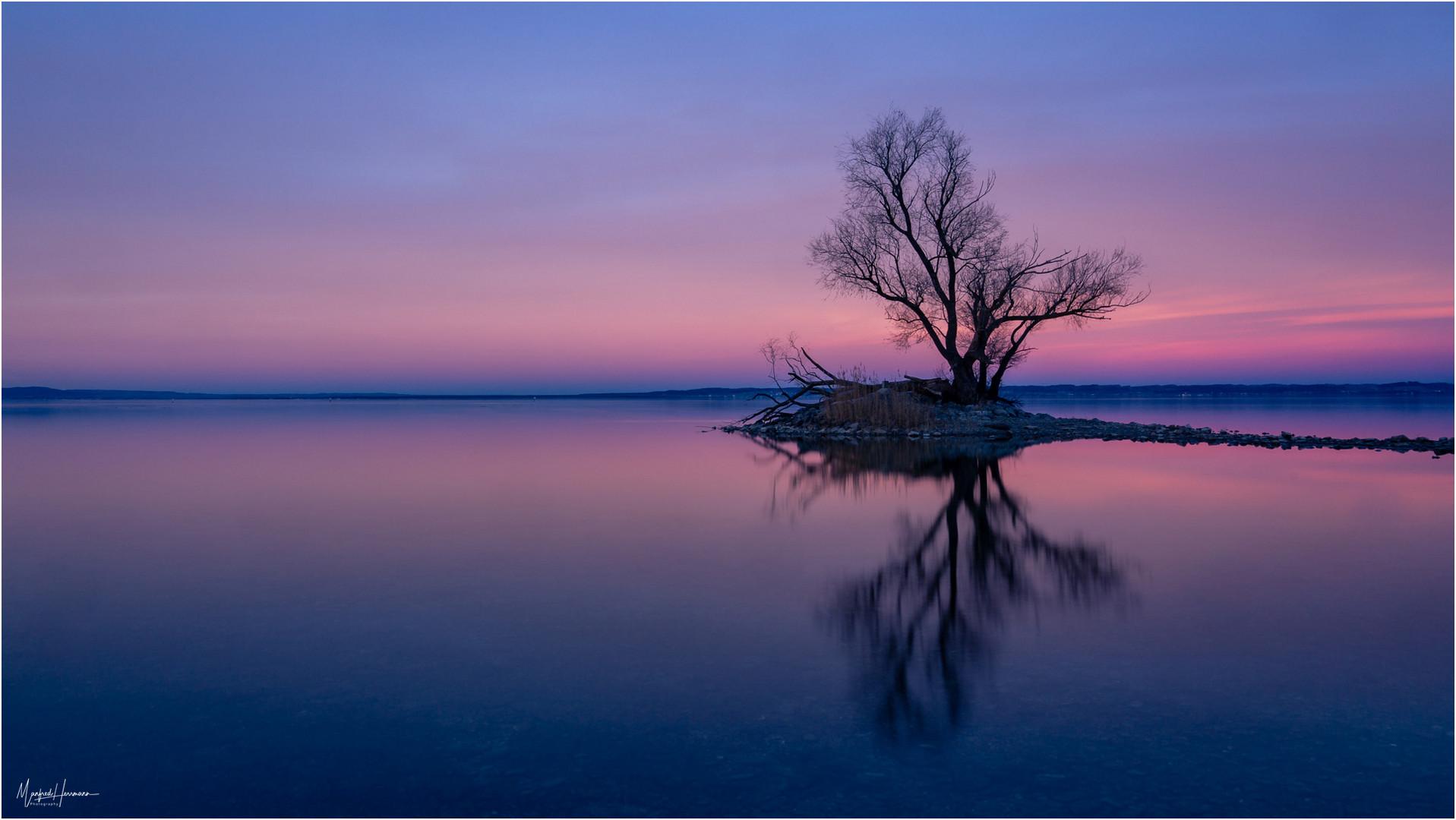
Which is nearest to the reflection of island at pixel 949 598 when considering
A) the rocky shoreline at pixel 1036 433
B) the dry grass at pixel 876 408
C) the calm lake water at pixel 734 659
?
the calm lake water at pixel 734 659

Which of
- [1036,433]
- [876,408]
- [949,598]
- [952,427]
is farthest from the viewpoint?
[876,408]

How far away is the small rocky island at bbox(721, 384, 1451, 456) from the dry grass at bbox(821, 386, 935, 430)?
0.02m

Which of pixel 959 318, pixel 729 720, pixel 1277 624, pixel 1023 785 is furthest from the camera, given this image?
pixel 959 318

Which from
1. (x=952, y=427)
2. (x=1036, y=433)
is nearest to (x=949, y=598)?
(x=952, y=427)

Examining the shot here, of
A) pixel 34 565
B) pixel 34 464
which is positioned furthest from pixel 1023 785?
pixel 34 464

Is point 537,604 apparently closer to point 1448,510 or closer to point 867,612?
point 867,612

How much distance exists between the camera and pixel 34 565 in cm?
705

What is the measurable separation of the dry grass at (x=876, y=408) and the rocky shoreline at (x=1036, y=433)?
24 cm

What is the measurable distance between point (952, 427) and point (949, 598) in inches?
827

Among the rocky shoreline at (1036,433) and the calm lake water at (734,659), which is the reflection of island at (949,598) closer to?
the calm lake water at (734,659)

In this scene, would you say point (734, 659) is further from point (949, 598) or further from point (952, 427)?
point (952, 427)

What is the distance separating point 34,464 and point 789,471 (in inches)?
572

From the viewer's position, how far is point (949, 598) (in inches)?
228

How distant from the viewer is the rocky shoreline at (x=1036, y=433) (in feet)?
65.2
